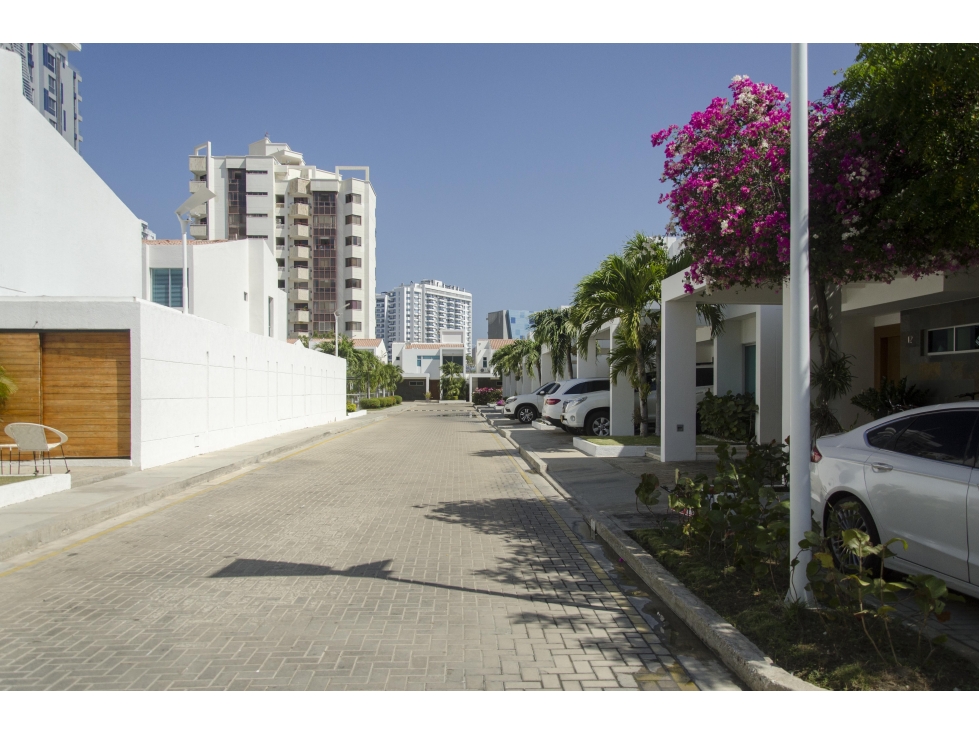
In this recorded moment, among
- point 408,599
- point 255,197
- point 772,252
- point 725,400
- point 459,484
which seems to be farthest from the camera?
point 255,197

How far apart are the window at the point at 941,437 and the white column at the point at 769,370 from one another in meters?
9.18

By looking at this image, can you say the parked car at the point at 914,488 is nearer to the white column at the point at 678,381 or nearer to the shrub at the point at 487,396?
the white column at the point at 678,381

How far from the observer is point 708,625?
199 inches

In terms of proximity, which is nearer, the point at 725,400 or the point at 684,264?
the point at 684,264

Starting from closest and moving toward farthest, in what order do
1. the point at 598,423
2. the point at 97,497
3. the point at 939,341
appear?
1. the point at 97,497
2. the point at 939,341
3. the point at 598,423

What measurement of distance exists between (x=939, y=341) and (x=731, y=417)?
16.4ft

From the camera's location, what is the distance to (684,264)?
1458 centimetres

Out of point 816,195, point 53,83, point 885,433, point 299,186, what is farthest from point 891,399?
point 53,83

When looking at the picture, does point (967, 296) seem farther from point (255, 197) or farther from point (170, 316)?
point (255, 197)

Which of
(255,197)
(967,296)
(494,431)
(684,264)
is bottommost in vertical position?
(494,431)

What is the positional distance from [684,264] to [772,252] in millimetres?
7175

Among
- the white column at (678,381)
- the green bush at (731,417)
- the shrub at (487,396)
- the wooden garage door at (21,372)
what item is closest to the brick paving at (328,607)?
the wooden garage door at (21,372)

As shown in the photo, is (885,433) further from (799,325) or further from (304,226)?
(304,226)

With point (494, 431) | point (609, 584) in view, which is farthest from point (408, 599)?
point (494, 431)
